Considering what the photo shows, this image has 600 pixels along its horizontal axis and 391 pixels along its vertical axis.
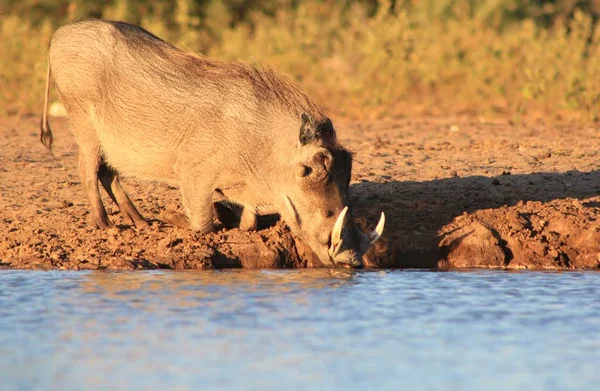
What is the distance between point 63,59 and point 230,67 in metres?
1.24

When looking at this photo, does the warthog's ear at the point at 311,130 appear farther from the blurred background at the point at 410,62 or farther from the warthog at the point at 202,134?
the blurred background at the point at 410,62

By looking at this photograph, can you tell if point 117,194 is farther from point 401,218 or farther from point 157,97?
point 401,218

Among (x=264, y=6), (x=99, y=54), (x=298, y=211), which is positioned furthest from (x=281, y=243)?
(x=264, y=6)

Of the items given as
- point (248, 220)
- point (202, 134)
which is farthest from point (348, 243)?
point (202, 134)

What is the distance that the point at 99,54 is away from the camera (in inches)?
324

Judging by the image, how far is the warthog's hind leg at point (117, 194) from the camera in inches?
336

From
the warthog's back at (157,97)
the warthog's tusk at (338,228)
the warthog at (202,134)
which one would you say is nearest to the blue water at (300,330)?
the warthog's tusk at (338,228)

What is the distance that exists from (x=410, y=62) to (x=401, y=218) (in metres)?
6.40

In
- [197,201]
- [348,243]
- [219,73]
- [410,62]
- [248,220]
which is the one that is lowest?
[348,243]

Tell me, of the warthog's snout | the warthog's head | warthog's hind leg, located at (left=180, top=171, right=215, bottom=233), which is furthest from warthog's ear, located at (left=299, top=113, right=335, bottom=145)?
warthog's hind leg, located at (left=180, top=171, right=215, bottom=233)

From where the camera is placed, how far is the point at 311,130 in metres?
7.45

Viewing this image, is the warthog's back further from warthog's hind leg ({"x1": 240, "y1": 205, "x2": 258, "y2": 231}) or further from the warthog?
warthog's hind leg ({"x1": 240, "y1": 205, "x2": 258, "y2": 231})

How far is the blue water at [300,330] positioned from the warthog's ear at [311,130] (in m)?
0.87

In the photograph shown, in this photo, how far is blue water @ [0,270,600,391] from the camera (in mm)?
4949
